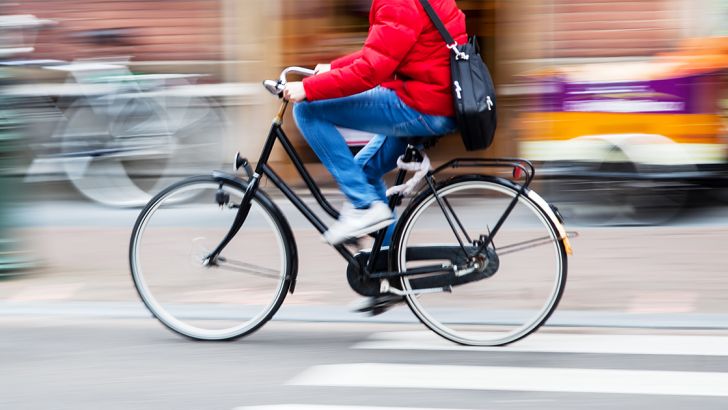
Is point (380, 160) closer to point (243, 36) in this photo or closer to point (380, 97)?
point (380, 97)

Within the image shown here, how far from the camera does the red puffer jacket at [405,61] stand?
5.07 metres

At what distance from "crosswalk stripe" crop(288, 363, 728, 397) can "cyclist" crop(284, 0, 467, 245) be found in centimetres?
68

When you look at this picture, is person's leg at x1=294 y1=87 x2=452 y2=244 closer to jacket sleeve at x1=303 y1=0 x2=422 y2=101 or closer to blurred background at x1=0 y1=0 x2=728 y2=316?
jacket sleeve at x1=303 y1=0 x2=422 y2=101

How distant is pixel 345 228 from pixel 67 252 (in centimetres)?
354

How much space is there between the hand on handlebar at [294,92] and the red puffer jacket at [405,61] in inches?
1.0

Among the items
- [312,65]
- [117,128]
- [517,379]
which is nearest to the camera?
[517,379]

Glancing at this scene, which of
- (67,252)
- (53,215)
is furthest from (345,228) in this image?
(53,215)

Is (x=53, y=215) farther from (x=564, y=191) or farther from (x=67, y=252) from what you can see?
(x=564, y=191)

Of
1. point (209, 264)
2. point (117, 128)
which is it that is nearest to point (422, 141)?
point (209, 264)

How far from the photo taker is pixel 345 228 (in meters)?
5.46

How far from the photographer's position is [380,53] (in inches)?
200

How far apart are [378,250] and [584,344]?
1067mm

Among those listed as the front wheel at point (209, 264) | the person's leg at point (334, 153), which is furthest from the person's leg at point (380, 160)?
the front wheel at point (209, 264)

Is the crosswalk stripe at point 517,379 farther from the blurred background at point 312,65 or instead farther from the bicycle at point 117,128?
Result: the bicycle at point 117,128
